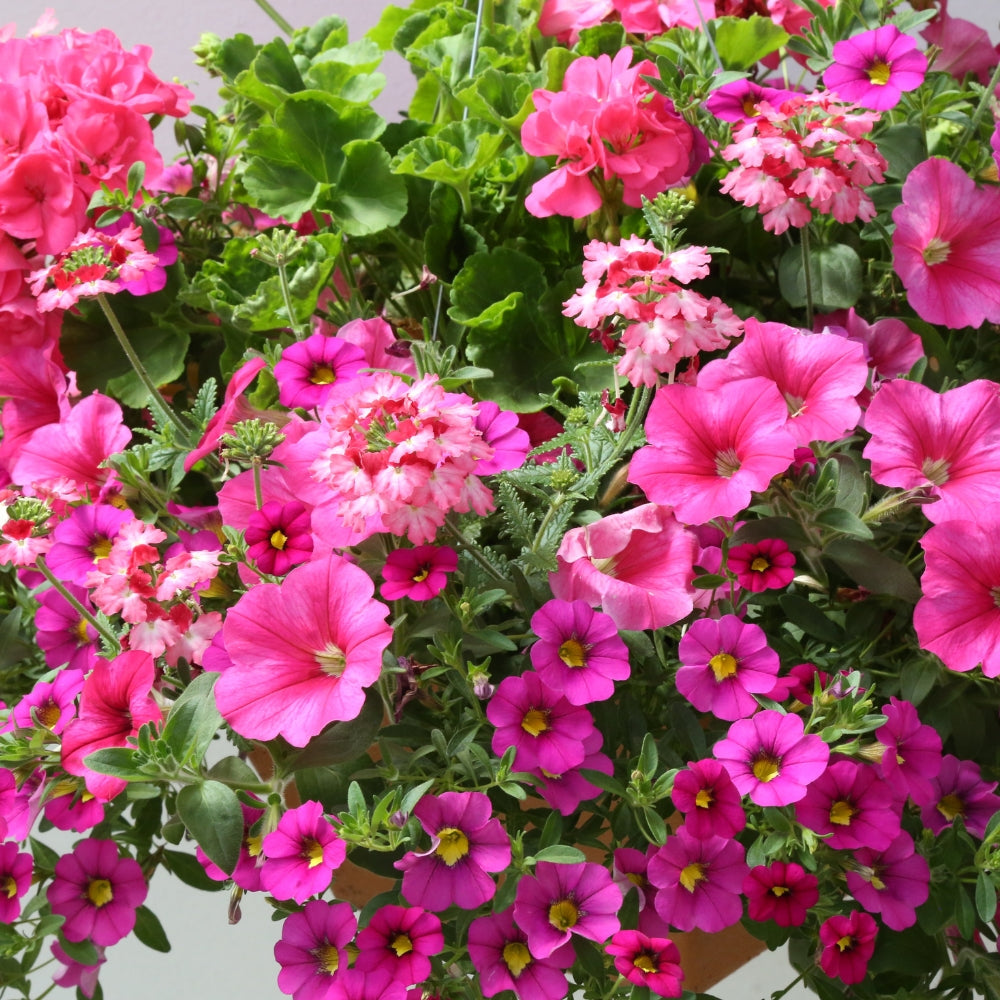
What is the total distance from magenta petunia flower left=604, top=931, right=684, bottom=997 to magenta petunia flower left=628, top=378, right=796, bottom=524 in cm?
21

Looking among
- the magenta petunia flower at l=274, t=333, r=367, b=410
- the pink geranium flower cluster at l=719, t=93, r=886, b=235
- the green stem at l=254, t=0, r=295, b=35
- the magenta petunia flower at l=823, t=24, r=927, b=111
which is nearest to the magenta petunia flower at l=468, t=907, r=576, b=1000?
the magenta petunia flower at l=274, t=333, r=367, b=410

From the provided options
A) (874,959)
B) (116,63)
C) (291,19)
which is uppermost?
(116,63)

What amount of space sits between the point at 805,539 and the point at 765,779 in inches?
5.3

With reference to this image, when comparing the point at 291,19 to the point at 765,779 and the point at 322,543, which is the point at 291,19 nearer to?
the point at 322,543

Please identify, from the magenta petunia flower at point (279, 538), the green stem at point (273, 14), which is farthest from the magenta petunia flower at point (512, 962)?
the green stem at point (273, 14)

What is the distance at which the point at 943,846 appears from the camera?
625mm

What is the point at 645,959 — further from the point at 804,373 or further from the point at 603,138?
the point at 603,138

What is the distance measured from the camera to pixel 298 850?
1.83 ft

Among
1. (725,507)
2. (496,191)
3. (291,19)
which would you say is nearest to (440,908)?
(725,507)

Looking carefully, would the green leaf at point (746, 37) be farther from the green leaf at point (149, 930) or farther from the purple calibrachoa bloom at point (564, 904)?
the green leaf at point (149, 930)

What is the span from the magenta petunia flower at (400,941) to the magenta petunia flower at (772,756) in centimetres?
17

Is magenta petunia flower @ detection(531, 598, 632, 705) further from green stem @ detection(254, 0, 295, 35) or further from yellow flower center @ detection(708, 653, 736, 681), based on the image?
green stem @ detection(254, 0, 295, 35)

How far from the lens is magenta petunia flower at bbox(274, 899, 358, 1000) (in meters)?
0.58

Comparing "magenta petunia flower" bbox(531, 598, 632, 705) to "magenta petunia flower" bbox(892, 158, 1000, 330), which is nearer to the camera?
"magenta petunia flower" bbox(531, 598, 632, 705)
